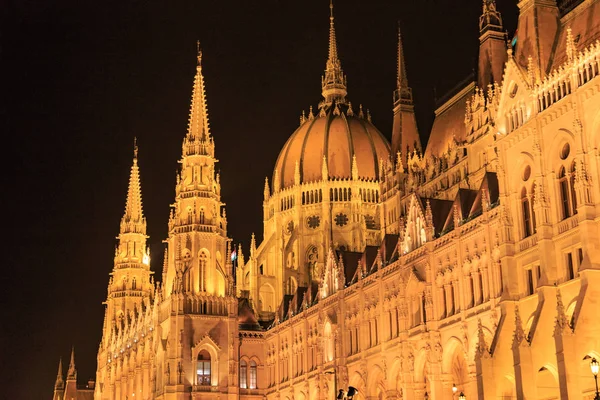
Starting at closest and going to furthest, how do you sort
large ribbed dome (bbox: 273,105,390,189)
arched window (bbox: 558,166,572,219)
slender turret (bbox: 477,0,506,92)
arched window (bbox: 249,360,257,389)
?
arched window (bbox: 558,166,572,219), slender turret (bbox: 477,0,506,92), arched window (bbox: 249,360,257,389), large ribbed dome (bbox: 273,105,390,189)

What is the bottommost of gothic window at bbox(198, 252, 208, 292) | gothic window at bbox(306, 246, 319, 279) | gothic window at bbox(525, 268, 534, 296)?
gothic window at bbox(525, 268, 534, 296)

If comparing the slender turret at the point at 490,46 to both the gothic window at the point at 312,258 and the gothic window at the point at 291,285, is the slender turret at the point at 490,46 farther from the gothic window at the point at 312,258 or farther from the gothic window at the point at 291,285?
the gothic window at the point at 291,285

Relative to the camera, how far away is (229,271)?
99.1m

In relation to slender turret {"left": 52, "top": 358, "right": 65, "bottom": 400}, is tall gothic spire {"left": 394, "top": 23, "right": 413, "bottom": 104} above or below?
above

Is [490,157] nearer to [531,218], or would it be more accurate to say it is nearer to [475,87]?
[475,87]

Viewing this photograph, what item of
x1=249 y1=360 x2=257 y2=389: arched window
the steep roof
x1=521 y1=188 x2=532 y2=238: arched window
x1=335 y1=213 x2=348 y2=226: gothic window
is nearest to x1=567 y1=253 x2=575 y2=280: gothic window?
x1=521 y1=188 x2=532 y2=238: arched window

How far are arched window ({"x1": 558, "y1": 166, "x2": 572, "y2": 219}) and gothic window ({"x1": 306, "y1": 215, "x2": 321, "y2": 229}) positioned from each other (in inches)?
2528

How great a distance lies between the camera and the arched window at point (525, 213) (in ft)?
174

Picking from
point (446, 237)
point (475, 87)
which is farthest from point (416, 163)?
point (446, 237)

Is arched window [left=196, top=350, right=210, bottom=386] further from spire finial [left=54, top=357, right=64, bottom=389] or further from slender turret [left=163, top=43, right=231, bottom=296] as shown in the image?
spire finial [left=54, top=357, right=64, bottom=389]

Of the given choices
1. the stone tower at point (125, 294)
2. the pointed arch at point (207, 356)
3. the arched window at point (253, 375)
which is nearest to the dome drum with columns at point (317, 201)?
the arched window at point (253, 375)

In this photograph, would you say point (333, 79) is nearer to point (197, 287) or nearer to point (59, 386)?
point (197, 287)

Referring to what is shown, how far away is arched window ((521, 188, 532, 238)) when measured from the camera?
53.2m

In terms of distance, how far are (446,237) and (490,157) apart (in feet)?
37.2
